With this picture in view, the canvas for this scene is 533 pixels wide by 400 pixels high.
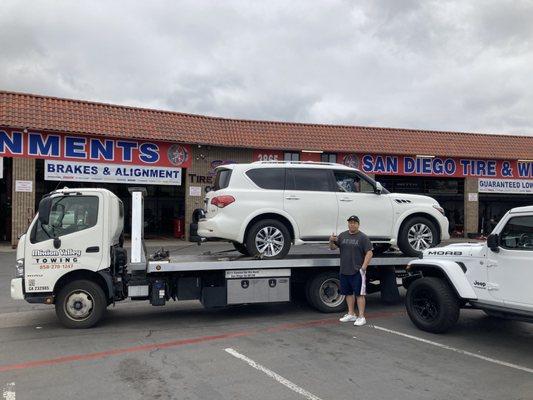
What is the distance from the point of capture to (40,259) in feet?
24.5

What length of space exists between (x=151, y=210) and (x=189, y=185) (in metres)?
5.44

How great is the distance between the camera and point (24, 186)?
18812mm

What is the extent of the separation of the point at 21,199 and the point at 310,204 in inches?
551

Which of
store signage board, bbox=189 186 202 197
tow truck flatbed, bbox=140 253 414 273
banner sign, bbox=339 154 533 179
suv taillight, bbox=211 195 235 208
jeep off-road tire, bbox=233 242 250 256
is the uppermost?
banner sign, bbox=339 154 533 179

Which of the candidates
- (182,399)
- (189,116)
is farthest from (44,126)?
(182,399)

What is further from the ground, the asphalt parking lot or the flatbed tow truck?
the flatbed tow truck

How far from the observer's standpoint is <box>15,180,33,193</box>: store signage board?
61.5ft

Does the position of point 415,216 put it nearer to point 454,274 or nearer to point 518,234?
point 454,274

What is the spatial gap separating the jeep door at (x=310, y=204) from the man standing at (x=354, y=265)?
26.8 inches

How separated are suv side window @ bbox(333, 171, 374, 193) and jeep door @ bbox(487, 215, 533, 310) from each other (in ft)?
9.40

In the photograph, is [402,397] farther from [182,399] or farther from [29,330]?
[29,330]

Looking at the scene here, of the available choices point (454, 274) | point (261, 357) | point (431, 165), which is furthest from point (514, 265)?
point (431, 165)

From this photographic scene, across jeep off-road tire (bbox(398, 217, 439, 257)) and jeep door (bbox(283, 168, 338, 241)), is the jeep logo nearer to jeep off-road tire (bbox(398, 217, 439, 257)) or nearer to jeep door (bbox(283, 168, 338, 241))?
jeep off-road tire (bbox(398, 217, 439, 257))

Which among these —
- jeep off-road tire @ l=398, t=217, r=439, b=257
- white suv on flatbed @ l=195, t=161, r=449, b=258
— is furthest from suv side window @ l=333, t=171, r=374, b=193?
jeep off-road tire @ l=398, t=217, r=439, b=257
